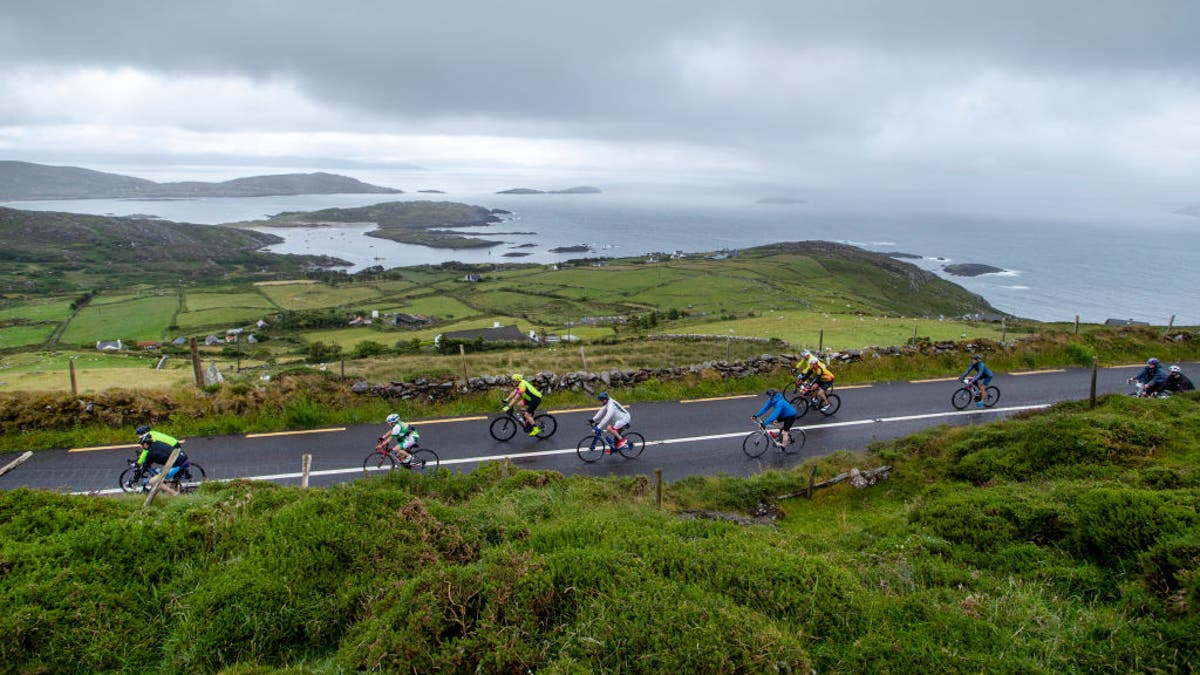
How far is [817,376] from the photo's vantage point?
52.1ft

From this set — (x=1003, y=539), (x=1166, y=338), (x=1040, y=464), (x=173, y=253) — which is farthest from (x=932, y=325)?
(x=173, y=253)

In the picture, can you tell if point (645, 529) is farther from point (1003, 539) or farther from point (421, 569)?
point (1003, 539)

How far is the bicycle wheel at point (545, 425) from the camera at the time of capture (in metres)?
14.9

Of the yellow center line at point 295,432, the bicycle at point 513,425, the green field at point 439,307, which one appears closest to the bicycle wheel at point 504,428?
the bicycle at point 513,425

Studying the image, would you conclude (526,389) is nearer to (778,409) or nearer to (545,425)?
(545,425)

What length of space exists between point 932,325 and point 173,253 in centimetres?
19441

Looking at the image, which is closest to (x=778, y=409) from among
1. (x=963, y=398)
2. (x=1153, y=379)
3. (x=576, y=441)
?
(x=576, y=441)

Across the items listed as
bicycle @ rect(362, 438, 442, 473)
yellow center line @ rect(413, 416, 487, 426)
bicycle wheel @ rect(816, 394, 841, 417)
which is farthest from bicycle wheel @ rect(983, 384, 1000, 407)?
bicycle @ rect(362, 438, 442, 473)

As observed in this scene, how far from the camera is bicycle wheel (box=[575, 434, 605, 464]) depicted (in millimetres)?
13489

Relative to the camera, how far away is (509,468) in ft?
37.0

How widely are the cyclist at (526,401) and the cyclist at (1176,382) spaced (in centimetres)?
1569

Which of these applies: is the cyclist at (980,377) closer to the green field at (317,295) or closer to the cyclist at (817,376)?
the cyclist at (817,376)

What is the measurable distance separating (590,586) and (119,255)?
20459 cm

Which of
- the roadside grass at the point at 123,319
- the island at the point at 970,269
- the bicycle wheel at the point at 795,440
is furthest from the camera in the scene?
the island at the point at 970,269
